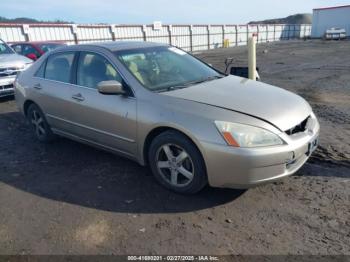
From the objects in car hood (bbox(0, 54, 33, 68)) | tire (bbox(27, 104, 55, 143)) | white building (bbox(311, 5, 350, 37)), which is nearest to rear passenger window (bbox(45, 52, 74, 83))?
tire (bbox(27, 104, 55, 143))

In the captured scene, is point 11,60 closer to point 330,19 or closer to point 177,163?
point 177,163

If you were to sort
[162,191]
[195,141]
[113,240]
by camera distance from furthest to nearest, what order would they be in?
[162,191] → [195,141] → [113,240]

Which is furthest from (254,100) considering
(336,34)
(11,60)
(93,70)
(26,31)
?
(336,34)

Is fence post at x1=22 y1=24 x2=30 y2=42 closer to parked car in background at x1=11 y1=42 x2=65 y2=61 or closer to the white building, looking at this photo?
parked car in background at x1=11 y1=42 x2=65 y2=61

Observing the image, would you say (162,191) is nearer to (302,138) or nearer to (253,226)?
(253,226)

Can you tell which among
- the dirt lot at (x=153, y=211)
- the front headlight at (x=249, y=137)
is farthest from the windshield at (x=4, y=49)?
the front headlight at (x=249, y=137)

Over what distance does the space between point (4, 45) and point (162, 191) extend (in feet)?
28.0

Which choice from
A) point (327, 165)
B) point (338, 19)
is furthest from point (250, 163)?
point (338, 19)

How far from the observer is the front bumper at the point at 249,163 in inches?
116

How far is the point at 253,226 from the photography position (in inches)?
116

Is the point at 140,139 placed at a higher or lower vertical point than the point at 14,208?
higher

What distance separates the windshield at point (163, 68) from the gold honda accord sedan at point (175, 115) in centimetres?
1

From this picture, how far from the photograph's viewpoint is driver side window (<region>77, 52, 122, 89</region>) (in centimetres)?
399

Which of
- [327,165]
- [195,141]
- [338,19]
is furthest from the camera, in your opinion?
[338,19]
